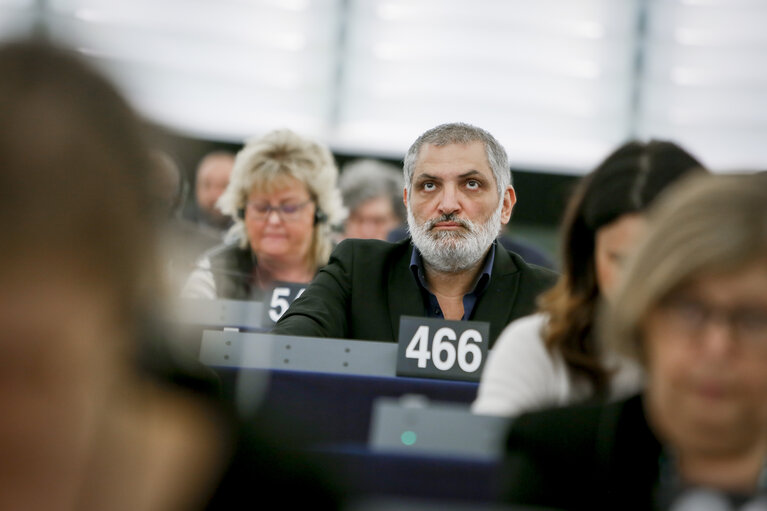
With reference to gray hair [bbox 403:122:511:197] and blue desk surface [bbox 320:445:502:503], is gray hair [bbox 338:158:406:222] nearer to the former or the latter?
gray hair [bbox 403:122:511:197]

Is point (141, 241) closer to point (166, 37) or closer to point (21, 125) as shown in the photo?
point (21, 125)

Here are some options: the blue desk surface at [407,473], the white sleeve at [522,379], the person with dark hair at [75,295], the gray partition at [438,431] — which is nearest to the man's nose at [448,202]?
the white sleeve at [522,379]

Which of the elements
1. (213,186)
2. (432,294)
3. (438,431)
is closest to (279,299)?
(432,294)

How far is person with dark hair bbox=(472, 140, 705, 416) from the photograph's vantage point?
1713 millimetres

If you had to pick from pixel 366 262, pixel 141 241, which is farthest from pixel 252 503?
pixel 366 262

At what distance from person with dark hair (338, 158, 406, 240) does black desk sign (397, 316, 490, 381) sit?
9.30ft

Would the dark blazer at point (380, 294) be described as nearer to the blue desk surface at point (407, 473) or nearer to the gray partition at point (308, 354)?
the gray partition at point (308, 354)

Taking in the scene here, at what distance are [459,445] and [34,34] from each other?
3.02 feet

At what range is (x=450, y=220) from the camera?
10.2 feet

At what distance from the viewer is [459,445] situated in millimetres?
1377

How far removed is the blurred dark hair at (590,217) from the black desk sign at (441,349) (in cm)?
43

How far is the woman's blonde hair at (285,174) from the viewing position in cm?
402

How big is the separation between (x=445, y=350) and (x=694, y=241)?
1292 millimetres

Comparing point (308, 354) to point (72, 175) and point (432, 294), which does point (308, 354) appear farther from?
point (72, 175)
